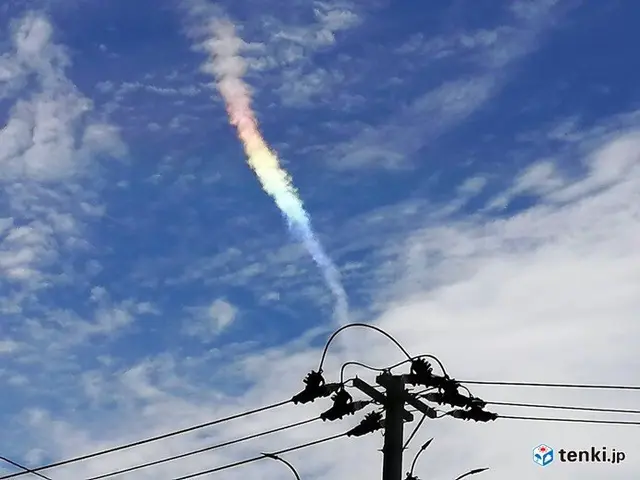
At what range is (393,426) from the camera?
19.8 meters

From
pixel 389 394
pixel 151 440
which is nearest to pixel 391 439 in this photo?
pixel 389 394

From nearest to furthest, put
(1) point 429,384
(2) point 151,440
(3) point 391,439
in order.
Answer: (3) point 391,439, (1) point 429,384, (2) point 151,440

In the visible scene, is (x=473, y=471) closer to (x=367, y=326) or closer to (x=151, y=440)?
(x=367, y=326)

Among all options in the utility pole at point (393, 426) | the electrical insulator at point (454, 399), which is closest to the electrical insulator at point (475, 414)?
the electrical insulator at point (454, 399)

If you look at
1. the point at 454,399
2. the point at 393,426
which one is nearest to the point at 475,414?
the point at 454,399

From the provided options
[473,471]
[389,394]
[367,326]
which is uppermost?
[367,326]

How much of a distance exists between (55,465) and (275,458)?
9485 mm

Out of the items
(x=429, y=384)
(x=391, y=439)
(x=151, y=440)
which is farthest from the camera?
(x=151, y=440)

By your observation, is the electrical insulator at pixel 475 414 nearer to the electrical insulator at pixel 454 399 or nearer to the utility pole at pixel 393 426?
the electrical insulator at pixel 454 399

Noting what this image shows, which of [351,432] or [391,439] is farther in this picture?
[351,432]

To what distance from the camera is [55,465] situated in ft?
88.1

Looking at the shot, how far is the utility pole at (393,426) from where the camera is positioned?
18.9 meters

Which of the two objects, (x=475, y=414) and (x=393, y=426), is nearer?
(x=393, y=426)

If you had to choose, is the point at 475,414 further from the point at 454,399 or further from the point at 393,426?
the point at 393,426
